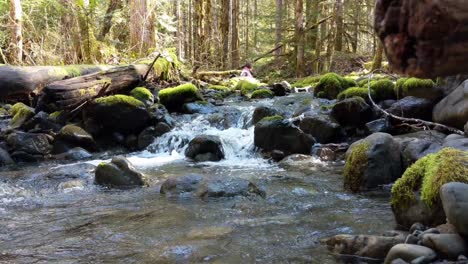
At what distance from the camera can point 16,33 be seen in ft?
46.1

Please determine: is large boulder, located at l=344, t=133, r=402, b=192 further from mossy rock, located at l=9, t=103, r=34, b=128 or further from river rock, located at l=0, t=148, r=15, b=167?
mossy rock, located at l=9, t=103, r=34, b=128

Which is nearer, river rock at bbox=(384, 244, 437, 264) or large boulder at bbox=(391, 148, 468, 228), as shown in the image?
river rock at bbox=(384, 244, 437, 264)

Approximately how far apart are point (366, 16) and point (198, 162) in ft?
52.0

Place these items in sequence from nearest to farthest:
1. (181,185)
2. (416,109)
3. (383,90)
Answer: (181,185) → (416,109) → (383,90)

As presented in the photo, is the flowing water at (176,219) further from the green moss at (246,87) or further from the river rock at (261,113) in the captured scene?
the green moss at (246,87)

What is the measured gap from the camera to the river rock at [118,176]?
23.3 feet

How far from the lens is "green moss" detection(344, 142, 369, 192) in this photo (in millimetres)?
6355

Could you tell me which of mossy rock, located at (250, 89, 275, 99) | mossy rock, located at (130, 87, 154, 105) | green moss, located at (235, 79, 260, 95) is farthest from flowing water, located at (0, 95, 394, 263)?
green moss, located at (235, 79, 260, 95)

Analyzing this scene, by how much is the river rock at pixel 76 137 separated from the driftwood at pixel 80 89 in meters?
0.56

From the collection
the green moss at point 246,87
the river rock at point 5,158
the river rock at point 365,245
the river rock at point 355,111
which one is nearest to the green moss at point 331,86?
the river rock at point 355,111

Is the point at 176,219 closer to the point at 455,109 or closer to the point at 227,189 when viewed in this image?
the point at 227,189

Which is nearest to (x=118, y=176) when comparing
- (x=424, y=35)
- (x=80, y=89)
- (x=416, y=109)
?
(x=80, y=89)

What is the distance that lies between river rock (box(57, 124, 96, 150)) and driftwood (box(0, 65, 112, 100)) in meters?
1.78

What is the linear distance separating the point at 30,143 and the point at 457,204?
28.2ft
